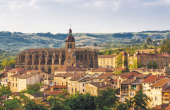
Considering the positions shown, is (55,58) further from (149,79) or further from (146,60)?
(149,79)

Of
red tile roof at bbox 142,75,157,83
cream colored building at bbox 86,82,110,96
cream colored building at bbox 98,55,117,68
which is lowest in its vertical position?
cream colored building at bbox 98,55,117,68

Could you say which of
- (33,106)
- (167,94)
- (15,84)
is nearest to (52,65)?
(15,84)

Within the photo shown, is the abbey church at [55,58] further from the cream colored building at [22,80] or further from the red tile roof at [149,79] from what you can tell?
the red tile roof at [149,79]

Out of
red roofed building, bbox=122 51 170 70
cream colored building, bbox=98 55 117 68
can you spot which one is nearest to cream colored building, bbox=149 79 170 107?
red roofed building, bbox=122 51 170 70

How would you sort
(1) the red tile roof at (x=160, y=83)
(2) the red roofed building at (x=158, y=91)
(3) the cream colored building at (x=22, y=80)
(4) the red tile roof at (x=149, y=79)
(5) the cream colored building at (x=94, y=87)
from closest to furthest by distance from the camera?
(2) the red roofed building at (x=158, y=91), (1) the red tile roof at (x=160, y=83), (5) the cream colored building at (x=94, y=87), (4) the red tile roof at (x=149, y=79), (3) the cream colored building at (x=22, y=80)

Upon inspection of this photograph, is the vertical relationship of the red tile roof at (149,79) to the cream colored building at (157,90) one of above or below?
above

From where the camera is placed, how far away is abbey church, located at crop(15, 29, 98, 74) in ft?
405

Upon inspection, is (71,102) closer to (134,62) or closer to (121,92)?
(121,92)

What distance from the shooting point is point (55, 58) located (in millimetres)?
127750

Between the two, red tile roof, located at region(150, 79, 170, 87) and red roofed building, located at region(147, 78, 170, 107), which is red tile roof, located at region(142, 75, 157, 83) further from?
red roofed building, located at region(147, 78, 170, 107)

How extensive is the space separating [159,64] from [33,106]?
74.4 meters

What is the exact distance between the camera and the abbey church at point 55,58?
12338 centimetres

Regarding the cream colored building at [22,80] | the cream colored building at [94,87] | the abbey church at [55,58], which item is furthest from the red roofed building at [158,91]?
the abbey church at [55,58]

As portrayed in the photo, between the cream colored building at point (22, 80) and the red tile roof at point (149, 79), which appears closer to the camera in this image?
the red tile roof at point (149, 79)
